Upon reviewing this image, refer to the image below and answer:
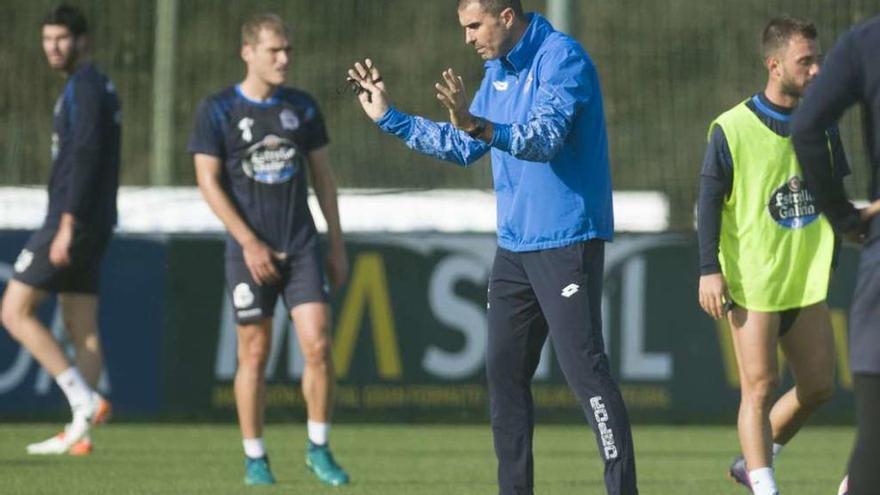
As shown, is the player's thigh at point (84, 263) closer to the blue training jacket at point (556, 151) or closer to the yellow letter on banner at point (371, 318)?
the yellow letter on banner at point (371, 318)

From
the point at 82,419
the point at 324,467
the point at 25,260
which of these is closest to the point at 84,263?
the point at 25,260

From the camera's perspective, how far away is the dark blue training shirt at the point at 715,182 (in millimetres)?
7750

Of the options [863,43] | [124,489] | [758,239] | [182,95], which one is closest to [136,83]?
[182,95]

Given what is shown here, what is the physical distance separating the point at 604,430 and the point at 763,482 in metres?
1.11

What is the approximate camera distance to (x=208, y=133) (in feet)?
32.3

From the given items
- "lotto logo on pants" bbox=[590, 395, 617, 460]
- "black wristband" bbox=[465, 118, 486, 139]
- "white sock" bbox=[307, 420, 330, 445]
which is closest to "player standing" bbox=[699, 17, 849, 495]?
"lotto logo on pants" bbox=[590, 395, 617, 460]

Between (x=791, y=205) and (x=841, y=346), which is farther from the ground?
(x=791, y=205)

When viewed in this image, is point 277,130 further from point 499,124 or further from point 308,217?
point 499,124

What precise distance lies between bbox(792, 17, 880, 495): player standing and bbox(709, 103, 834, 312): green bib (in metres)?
2.61

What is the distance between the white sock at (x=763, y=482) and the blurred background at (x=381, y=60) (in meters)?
6.88

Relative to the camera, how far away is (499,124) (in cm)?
677

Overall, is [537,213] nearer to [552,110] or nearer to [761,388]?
[552,110]

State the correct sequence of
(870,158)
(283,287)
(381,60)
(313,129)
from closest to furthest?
(870,158)
(283,287)
(313,129)
(381,60)

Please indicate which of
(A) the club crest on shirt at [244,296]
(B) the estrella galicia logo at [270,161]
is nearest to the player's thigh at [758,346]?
(A) the club crest on shirt at [244,296]
